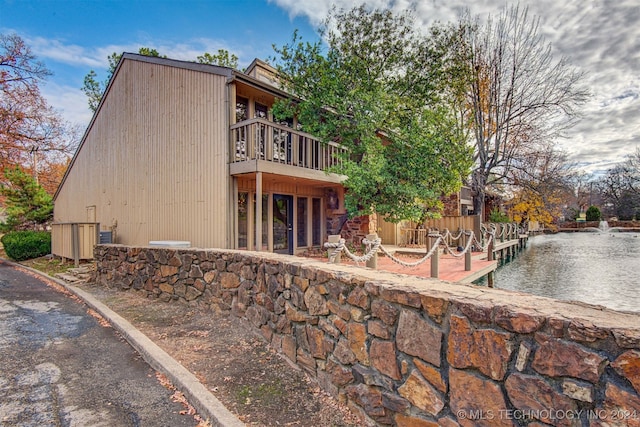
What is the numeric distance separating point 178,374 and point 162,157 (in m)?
8.43

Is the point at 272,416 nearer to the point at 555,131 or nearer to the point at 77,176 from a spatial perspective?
the point at 77,176

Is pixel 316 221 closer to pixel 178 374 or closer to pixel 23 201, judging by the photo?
pixel 178 374

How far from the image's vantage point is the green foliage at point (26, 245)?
Answer: 13.3 meters

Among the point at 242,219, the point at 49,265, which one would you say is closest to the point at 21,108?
the point at 49,265

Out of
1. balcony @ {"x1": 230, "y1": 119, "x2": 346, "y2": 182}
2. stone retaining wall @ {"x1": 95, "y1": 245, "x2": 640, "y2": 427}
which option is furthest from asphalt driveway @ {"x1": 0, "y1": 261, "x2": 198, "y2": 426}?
balcony @ {"x1": 230, "y1": 119, "x2": 346, "y2": 182}

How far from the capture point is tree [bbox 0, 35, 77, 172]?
14.3m

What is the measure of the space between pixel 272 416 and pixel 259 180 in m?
6.23

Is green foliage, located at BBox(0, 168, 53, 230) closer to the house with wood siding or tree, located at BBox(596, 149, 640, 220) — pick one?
the house with wood siding

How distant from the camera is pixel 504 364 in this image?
1896 millimetres

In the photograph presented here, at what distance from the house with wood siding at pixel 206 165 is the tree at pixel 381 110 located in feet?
3.00

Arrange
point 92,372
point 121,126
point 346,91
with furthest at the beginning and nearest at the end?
1. point 121,126
2. point 346,91
3. point 92,372

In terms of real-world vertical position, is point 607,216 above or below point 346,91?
below

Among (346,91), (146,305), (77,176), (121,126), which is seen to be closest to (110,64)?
(77,176)

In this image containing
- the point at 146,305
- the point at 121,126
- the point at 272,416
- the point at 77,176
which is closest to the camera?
the point at 272,416
